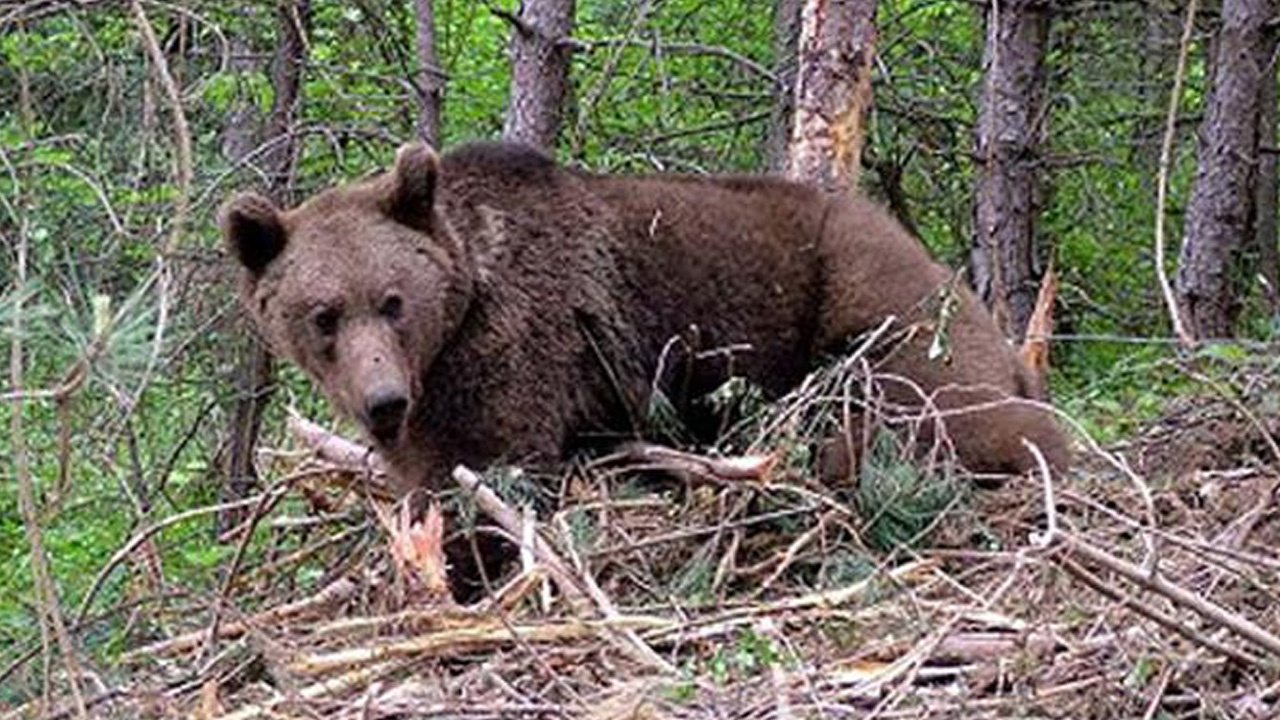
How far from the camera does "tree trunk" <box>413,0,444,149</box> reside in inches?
400

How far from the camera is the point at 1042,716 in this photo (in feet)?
15.6

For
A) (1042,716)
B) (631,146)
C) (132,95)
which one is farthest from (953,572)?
(631,146)

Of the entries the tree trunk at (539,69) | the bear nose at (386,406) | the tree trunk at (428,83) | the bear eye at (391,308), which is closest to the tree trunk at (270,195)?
the tree trunk at (428,83)

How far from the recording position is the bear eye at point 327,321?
686 cm

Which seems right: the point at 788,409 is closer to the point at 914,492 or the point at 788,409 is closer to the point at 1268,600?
the point at 914,492

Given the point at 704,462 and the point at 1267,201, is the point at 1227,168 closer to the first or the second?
the point at 1267,201

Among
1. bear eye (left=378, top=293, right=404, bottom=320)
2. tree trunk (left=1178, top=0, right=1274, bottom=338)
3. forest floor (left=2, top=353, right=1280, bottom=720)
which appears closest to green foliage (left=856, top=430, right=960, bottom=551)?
forest floor (left=2, top=353, right=1280, bottom=720)

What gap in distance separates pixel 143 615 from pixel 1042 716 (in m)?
3.11

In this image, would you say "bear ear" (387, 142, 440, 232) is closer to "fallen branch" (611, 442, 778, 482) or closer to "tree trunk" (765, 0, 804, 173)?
"fallen branch" (611, 442, 778, 482)

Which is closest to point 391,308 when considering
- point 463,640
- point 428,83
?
point 463,640

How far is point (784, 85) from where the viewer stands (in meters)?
11.2

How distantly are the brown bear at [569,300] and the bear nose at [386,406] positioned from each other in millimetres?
25

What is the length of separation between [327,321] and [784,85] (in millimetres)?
4844

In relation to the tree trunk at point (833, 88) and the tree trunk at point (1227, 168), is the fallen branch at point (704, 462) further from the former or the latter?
the tree trunk at point (1227, 168)
